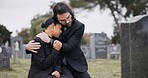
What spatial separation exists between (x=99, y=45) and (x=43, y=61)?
2083 centimetres

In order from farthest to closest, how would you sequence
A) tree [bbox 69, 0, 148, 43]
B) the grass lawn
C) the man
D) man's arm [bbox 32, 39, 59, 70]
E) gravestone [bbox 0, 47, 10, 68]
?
1. tree [bbox 69, 0, 148, 43]
2. gravestone [bbox 0, 47, 10, 68]
3. the grass lawn
4. the man
5. man's arm [bbox 32, 39, 59, 70]

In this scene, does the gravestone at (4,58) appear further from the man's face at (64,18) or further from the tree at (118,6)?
the tree at (118,6)

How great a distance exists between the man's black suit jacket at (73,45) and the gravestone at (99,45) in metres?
19.6

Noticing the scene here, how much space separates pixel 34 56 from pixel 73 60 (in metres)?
0.52

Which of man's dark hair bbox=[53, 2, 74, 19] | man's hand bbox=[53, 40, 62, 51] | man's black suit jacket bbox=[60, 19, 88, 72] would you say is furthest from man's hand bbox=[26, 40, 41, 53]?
man's dark hair bbox=[53, 2, 74, 19]

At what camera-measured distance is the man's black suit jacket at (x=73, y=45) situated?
440 cm

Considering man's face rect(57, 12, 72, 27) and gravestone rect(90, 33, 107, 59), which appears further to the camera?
gravestone rect(90, 33, 107, 59)

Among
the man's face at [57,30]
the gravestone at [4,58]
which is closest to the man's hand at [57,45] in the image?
the man's face at [57,30]

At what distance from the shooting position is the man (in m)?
4.32

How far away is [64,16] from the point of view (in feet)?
14.2

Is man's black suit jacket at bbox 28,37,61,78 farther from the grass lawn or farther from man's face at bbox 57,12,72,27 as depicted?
the grass lawn

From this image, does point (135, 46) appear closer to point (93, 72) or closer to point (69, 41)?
point (69, 41)

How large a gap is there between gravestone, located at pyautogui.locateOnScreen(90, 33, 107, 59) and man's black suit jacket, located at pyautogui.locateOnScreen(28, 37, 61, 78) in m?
19.9

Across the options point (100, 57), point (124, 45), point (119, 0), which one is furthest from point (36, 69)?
point (119, 0)
